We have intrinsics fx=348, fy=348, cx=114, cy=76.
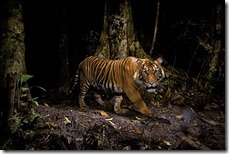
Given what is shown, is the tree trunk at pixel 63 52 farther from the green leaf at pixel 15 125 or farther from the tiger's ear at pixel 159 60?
the tiger's ear at pixel 159 60

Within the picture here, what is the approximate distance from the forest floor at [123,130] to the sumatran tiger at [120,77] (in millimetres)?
112

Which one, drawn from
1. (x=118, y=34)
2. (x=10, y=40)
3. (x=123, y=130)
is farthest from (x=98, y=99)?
(x=10, y=40)

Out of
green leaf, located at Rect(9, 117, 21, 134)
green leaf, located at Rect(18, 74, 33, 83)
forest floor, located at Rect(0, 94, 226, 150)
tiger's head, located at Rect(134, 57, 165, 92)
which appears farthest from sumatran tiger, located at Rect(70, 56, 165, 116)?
green leaf, located at Rect(9, 117, 21, 134)

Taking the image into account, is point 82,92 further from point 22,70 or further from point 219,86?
point 219,86

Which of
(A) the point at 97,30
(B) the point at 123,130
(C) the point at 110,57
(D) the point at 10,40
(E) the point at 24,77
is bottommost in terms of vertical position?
(B) the point at 123,130

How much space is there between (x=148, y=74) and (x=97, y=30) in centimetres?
75

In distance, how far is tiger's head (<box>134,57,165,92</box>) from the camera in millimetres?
3076

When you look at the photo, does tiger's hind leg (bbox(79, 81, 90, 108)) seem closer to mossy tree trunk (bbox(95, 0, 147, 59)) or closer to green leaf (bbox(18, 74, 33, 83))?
mossy tree trunk (bbox(95, 0, 147, 59))

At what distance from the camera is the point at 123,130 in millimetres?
3027

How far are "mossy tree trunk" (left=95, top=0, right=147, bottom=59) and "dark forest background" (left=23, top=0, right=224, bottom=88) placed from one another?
10 centimetres

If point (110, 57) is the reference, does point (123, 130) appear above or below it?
below

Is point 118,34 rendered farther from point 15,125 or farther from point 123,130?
point 15,125

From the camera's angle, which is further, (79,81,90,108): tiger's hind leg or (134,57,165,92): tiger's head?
(79,81,90,108): tiger's hind leg

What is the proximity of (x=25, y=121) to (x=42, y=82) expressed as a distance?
45 cm
